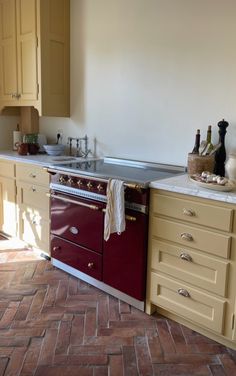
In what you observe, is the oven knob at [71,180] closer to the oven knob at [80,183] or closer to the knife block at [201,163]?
the oven knob at [80,183]

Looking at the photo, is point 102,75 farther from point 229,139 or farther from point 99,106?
point 229,139

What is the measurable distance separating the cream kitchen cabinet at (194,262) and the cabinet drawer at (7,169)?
1.72 m

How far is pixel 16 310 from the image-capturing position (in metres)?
2.28

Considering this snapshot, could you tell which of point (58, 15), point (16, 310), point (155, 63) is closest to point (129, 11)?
point (155, 63)

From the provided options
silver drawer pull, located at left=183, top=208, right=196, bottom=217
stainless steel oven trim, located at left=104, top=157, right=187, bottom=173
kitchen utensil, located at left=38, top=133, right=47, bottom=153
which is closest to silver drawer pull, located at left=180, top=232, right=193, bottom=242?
silver drawer pull, located at left=183, top=208, right=196, bottom=217

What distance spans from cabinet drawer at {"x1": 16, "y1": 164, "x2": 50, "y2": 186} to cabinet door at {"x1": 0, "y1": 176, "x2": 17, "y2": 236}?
0.18 m

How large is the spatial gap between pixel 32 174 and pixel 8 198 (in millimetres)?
545

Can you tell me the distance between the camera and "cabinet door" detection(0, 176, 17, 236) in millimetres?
3330

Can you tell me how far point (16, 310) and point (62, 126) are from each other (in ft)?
6.61

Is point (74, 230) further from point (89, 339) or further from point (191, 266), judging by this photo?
point (191, 266)

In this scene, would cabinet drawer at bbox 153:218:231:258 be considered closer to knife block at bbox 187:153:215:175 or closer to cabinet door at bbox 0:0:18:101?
knife block at bbox 187:153:215:175

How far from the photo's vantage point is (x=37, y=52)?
3150 millimetres

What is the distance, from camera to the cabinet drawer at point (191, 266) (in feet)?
6.21

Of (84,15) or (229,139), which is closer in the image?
(229,139)
